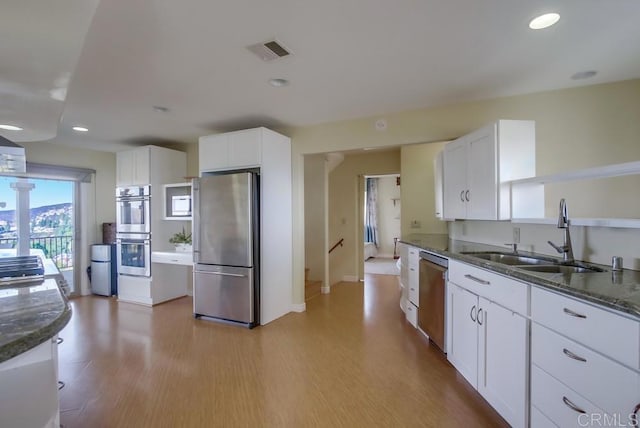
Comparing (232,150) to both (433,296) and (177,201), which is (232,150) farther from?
(433,296)

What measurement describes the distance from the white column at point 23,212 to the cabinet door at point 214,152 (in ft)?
9.58

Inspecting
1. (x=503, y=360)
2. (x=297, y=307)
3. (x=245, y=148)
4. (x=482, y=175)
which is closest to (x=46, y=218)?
(x=245, y=148)

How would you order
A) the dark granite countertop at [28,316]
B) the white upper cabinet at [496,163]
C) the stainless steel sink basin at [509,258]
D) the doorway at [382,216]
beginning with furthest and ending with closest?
the doorway at [382,216] → the white upper cabinet at [496,163] → the stainless steel sink basin at [509,258] → the dark granite countertop at [28,316]

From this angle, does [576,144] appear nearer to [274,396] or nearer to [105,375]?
[274,396]

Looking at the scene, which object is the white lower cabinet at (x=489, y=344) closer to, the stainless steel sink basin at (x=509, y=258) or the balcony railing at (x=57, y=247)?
the stainless steel sink basin at (x=509, y=258)

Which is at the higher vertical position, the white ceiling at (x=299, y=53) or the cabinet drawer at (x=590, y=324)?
the white ceiling at (x=299, y=53)

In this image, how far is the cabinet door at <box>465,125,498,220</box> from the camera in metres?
2.61

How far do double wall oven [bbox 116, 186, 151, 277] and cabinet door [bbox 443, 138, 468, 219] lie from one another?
13.6ft

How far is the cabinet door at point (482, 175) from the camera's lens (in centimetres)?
261

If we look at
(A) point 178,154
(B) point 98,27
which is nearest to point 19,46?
(B) point 98,27

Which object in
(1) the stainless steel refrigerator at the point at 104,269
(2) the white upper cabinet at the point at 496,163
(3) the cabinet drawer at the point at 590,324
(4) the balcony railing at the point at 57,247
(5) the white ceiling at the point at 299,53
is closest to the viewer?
(3) the cabinet drawer at the point at 590,324

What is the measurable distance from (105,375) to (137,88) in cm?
255

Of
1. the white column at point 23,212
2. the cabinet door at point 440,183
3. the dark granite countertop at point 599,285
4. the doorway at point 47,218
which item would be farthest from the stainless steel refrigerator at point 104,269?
the dark granite countertop at point 599,285

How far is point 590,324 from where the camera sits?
4.30ft
